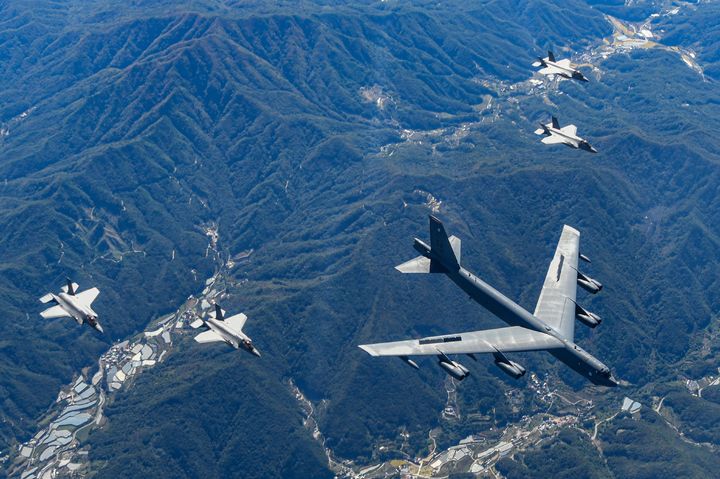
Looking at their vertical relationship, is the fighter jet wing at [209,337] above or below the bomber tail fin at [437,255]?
below

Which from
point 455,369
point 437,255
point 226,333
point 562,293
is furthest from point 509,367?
point 226,333

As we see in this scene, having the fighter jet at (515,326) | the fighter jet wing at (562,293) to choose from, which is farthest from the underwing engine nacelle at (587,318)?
the fighter jet wing at (562,293)

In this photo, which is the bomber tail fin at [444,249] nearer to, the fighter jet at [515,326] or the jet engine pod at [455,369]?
the fighter jet at [515,326]

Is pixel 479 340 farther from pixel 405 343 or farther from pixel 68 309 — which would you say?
pixel 68 309

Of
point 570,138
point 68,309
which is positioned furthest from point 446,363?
point 570,138

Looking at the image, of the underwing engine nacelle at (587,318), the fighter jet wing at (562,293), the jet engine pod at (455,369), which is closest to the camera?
the jet engine pod at (455,369)

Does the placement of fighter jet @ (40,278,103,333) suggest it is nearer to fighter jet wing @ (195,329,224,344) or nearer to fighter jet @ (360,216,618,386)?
fighter jet wing @ (195,329,224,344)
